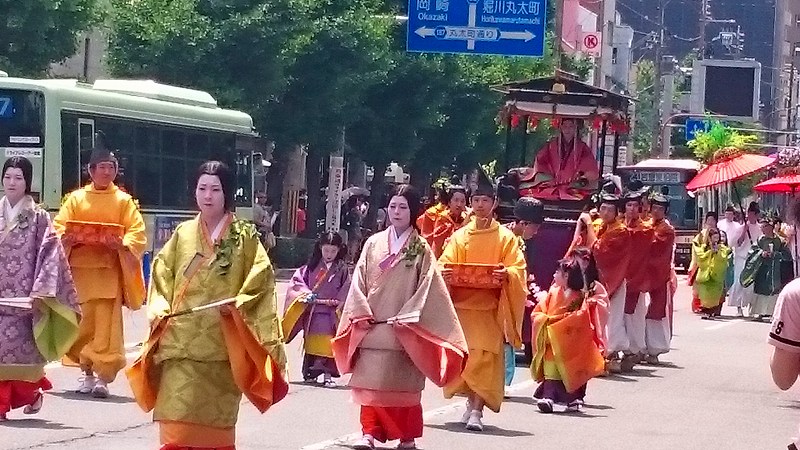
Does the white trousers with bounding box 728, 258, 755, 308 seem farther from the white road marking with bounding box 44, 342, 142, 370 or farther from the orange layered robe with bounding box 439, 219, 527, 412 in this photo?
the orange layered robe with bounding box 439, 219, 527, 412

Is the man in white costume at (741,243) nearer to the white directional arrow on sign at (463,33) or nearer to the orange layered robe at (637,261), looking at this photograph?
the white directional arrow on sign at (463,33)

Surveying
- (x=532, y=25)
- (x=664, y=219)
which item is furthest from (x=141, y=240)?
(x=532, y=25)

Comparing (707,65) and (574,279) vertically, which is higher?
(707,65)

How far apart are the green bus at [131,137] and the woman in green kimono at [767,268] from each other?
26.2 ft

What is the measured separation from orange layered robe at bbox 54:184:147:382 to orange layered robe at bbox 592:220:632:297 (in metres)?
5.55

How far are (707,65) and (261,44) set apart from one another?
27805mm

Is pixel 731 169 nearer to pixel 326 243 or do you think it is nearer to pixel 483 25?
pixel 483 25

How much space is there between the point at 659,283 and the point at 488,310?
612 centimetres

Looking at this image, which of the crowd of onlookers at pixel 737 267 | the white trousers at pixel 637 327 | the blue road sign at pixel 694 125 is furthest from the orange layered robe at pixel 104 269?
the blue road sign at pixel 694 125

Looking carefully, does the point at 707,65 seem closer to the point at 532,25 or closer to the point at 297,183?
the point at 297,183

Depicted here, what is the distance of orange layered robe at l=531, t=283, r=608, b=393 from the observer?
42.1 ft

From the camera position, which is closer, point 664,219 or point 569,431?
point 569,431

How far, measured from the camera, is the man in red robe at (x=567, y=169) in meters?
17.1

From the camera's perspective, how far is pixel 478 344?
11.7 meters
